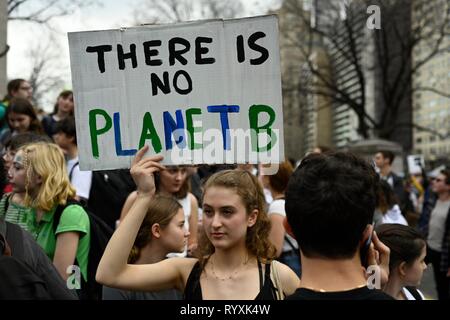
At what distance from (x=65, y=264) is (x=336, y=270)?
7.17 feet

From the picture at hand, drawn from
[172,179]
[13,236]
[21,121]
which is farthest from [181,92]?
[21,121]

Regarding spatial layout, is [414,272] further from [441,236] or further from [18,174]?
[441,236]

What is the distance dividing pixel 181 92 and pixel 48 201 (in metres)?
1.31

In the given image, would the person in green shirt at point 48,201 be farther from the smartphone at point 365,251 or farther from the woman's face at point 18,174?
the smartphone at point 365,251

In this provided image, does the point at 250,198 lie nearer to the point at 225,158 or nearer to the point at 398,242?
the point at 225,158

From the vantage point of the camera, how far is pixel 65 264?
355 centimetres

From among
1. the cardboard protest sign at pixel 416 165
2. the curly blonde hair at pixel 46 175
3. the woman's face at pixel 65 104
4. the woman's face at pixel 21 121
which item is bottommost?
the cardboard protest sign at pixel 416 165

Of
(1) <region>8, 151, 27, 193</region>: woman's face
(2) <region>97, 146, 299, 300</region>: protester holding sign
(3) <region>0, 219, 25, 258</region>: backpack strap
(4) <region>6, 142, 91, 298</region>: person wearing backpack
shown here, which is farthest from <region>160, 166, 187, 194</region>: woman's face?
(3) <region>0, 219, 25, 258</region>: backpack strap

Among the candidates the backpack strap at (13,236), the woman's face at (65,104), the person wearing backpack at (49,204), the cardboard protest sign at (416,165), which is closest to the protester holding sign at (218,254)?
the backpack strap at (13,236)

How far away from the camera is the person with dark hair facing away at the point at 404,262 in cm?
294

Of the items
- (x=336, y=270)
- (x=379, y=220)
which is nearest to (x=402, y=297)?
(x=336, y=270)

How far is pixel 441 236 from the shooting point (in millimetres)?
7484

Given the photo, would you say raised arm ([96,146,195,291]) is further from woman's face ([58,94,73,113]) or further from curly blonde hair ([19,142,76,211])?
woman's face ([58,94,73,113])

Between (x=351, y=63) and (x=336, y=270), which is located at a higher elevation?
(x=351, y=63)
